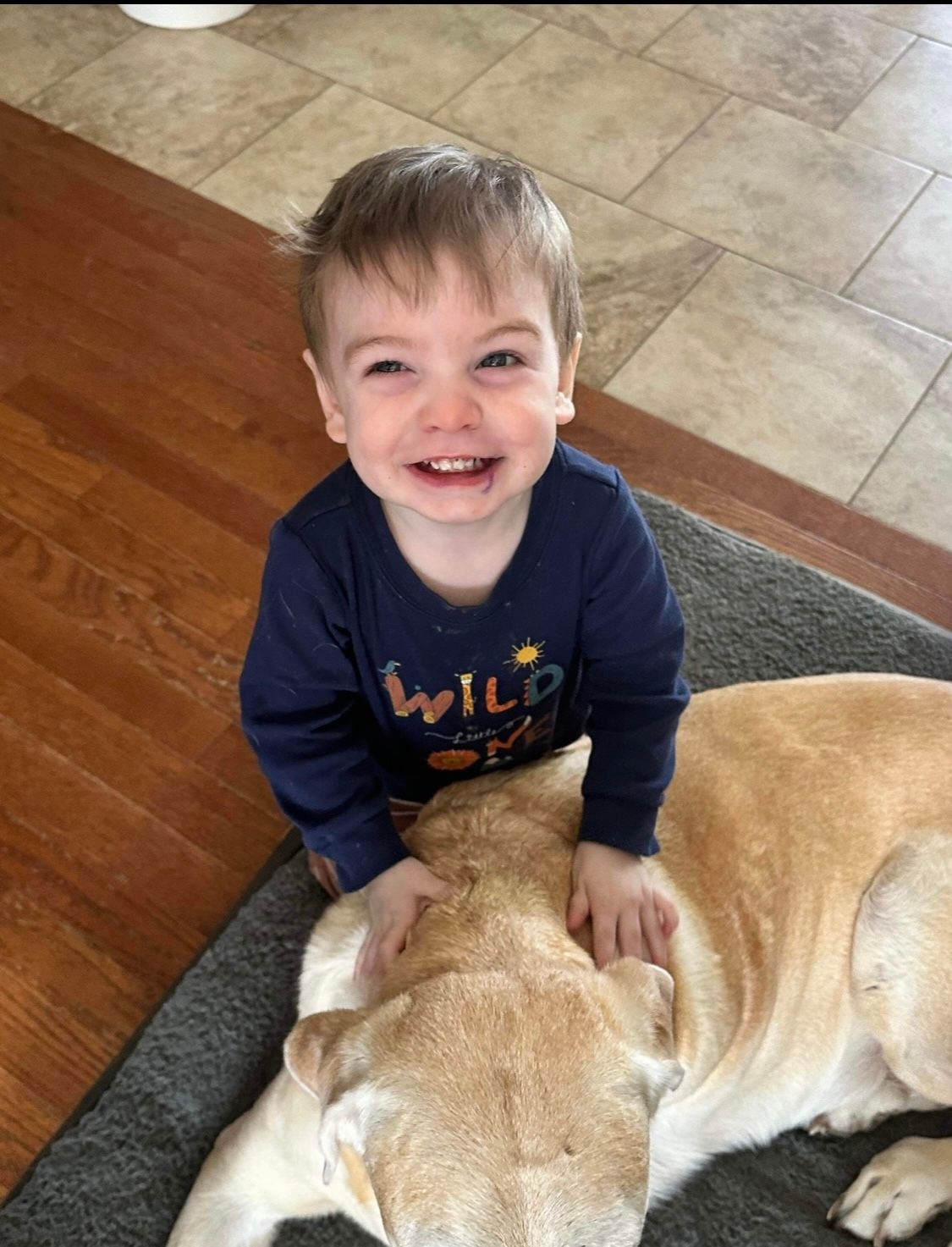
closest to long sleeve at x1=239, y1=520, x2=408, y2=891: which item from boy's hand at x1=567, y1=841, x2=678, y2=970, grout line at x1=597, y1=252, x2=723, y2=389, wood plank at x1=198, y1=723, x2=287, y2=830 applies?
boy's hand at x1=567, y1=841, x2=678, y2=970

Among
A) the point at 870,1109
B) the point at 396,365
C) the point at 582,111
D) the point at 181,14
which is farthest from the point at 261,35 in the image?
the point at 870,1109

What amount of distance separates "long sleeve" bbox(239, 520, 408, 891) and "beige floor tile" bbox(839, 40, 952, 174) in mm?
2617

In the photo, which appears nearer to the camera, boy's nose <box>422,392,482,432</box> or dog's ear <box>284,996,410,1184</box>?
dog's ear <box>284,996,410,1184</box>

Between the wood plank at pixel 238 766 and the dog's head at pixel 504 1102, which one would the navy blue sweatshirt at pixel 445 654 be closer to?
the dog's head at pixel 504 1102

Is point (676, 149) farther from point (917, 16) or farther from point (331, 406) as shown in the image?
point (331, 406)

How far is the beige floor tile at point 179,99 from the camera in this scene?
3100mm

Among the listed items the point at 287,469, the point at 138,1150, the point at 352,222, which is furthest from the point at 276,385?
the point at 138,1150

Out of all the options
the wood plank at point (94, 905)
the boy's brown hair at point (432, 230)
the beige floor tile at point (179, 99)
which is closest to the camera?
the boy's brown hair at point (432, 230)

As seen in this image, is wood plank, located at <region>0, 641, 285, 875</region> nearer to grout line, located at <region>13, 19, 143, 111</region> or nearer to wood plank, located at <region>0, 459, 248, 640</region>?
wood plank, located at <region>0, 459, 248, 640</region>

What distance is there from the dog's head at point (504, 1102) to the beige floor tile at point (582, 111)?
253 cm

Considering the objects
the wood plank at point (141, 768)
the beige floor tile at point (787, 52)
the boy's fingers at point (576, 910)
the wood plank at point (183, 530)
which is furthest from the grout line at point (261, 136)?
the boy's fingers at point (576, 910)

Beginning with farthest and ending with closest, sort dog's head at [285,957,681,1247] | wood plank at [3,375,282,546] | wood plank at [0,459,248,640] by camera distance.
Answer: wood plank at [3,375,282,546], wood plank at [0,459,248,640], dog's head at [285,957,681,1247]

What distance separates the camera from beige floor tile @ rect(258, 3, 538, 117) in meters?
3.29

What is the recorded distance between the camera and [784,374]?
108 inches
